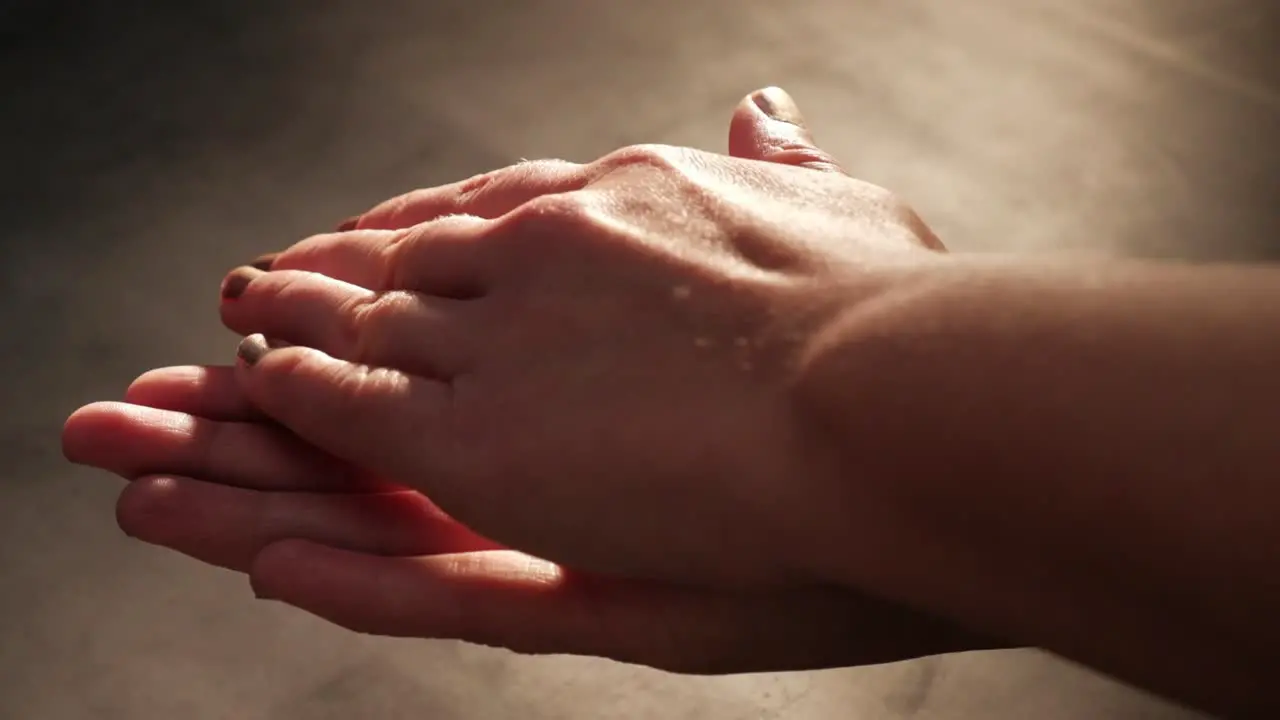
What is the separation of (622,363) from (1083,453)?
23 centimetres

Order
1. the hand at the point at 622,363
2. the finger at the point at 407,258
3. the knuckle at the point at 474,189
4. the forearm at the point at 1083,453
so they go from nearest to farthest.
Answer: the forearm at the point at 1083,453 < the hand at the point at 622,363 < the finger at the point at 407,258 < the knuckle at the point at 474,189

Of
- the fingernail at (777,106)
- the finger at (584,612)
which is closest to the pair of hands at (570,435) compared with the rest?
the finger at (584,612)

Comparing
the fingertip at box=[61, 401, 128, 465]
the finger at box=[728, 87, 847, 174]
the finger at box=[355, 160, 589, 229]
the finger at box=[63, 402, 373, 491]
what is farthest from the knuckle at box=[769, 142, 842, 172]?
the fingertip at box=[61, 401, 128, 465]

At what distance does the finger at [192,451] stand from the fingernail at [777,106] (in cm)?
40

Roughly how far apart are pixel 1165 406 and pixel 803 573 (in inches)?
7.6

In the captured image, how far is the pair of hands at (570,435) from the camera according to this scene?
54cm

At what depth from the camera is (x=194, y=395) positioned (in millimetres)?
695

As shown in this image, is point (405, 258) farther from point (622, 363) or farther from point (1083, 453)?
point (1083, 453)

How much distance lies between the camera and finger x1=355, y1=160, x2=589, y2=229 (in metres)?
0.74

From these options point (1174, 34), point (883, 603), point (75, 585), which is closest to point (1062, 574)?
point (883, 603)

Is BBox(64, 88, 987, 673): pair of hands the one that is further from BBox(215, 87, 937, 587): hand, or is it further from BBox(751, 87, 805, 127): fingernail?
BBox(751, 87, 805, 127): fingernail

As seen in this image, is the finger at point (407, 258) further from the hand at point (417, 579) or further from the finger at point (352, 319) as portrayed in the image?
the hand at point (417, 579)

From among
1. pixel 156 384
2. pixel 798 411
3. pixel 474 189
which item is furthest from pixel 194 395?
pixel 798 411

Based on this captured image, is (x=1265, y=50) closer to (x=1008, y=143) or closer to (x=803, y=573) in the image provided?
(x=1008, y=143)
